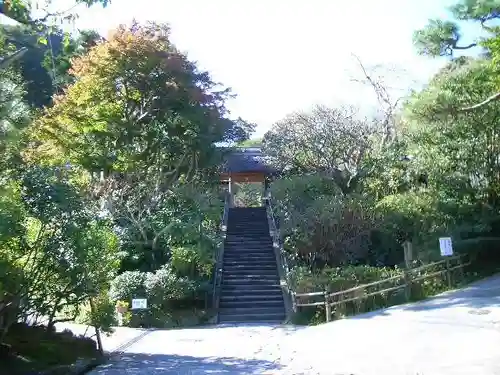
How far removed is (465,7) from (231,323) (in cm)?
1121

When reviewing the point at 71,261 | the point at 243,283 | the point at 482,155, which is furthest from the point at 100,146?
the point at 482,155

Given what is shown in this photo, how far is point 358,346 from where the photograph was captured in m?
10.6

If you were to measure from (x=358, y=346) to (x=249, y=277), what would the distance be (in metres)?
10.4

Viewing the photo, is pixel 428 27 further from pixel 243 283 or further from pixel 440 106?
pixel 243 283

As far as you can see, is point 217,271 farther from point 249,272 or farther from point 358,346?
point 358,346

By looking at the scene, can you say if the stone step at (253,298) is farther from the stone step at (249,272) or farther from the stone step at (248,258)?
the stone step at (248,258)

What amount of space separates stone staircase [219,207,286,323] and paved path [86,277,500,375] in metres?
2.49

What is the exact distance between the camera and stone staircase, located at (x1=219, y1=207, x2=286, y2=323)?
18250 millimetres

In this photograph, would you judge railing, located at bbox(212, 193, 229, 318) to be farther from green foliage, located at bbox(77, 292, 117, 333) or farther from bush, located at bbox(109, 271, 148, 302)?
green foliage, located at bbox(77, 292, 117, 333)

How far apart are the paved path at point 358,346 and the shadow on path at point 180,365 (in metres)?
0.02

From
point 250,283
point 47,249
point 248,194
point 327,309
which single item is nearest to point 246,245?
point 250,283

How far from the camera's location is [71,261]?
970 centimetres

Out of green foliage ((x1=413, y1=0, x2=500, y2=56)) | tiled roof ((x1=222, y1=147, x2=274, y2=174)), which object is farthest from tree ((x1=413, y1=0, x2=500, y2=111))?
tiled roof ((x1=222, y1=147, x2=274, y2=174))

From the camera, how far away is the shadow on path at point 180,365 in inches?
380
